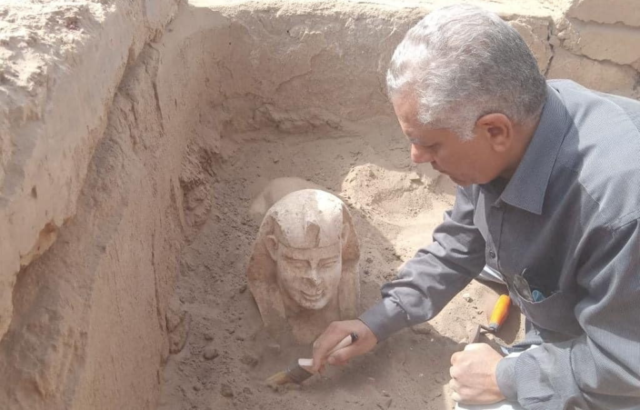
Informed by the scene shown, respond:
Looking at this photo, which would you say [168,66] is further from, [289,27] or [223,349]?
[223,349]

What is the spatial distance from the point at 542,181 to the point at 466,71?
1.41ft

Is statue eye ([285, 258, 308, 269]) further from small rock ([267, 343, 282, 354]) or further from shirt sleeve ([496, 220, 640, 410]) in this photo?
shirt sleeve ([496, 220, 640, 410])

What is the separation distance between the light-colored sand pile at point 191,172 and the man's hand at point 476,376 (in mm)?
409

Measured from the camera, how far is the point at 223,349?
3.09 metres

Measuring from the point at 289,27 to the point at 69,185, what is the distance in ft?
7.42

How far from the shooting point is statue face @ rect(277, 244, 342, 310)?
2.89m

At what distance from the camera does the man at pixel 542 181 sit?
1894 millimetres

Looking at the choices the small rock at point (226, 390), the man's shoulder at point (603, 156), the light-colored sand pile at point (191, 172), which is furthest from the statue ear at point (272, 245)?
the man's shoulder at point (603, 156)

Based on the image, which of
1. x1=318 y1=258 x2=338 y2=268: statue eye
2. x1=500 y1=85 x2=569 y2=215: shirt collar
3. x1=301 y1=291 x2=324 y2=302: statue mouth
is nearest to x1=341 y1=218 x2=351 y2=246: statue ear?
x1=318 y1=258 x2=338 y2=268: statue eye

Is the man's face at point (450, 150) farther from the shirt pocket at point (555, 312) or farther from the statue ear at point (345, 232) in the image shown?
the statue ear at point (345, 232)

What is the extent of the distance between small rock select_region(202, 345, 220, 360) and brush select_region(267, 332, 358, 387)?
0.96 ft

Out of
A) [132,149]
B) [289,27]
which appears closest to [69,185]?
[132,149]

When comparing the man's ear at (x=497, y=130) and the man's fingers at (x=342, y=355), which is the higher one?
the man's ear at (x=497, y=130)

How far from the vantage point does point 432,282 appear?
9.00 ft
